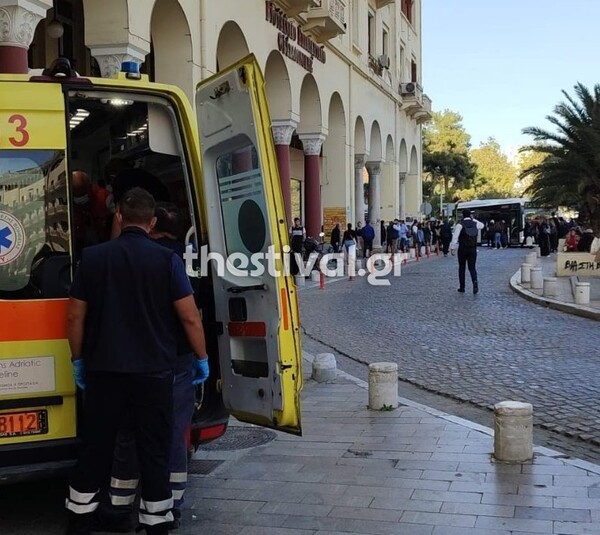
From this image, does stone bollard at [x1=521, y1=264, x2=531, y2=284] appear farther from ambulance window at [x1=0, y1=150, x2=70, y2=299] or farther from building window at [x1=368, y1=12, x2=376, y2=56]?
building window at [x1=368, y1=12, x2=376, y2=56]

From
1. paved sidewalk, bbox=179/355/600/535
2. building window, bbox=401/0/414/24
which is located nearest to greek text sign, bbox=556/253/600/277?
paved sidewalk, bbox=179/355/600/535

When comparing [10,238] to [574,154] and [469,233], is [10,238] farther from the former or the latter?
[574,154]

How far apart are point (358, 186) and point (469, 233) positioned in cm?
1833

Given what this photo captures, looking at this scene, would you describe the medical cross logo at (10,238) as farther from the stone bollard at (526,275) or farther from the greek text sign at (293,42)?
the greek text sign at (293,42)

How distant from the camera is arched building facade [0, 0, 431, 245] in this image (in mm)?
13461

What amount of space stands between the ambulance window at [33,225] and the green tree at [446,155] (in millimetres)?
68011

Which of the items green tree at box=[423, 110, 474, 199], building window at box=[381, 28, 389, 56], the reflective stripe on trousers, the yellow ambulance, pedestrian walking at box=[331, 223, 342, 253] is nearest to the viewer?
the reflective stripe on trousers

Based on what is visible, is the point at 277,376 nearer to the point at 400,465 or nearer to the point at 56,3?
the point at 400,465

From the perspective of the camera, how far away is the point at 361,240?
3070 cm

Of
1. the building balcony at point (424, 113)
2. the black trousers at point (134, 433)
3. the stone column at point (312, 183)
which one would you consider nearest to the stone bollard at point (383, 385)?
the black trousers at point (134, 433)

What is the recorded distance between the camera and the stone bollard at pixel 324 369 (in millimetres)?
8047

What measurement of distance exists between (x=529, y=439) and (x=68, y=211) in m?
3.31

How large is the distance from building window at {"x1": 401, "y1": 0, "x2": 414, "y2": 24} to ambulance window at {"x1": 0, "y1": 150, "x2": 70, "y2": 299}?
39.3 metres

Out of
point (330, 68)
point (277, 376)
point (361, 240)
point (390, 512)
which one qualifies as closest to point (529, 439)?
point (390, 512)
